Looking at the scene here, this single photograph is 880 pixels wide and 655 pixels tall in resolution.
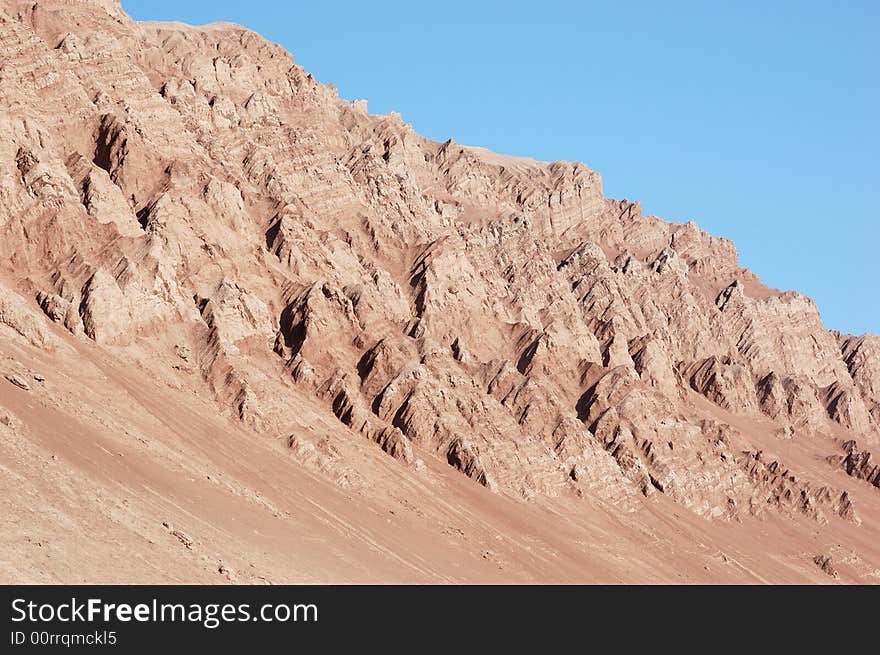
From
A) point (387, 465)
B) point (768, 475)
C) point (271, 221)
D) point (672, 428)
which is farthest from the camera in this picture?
point (768, 475)

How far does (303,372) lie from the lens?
65562mm

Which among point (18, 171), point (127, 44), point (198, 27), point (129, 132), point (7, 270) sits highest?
point (198, 27)

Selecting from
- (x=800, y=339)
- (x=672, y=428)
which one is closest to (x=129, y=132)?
(x=672, y=428)

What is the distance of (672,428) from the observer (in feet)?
294

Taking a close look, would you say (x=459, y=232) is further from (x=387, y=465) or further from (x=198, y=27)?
(x=387, y=465)

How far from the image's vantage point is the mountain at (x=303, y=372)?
1848 inches

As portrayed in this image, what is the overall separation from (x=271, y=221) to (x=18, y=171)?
16.8 metres

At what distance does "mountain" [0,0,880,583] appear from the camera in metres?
46.9

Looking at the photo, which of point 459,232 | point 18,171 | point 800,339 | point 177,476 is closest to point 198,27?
point 459,232

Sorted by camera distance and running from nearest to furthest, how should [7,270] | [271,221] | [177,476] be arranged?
1. [177,476]
2. [7,270]
3. [271,221]

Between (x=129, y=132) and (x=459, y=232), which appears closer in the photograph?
(x=129, y=132)
